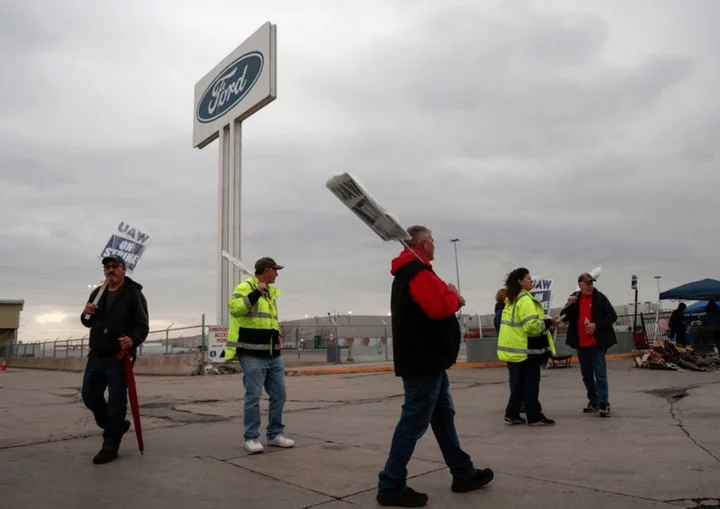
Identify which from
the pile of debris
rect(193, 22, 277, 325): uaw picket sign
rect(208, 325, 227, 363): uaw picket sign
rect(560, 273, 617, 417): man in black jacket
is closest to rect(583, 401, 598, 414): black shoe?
rect(560, 273, 617, 417): man in black jacket

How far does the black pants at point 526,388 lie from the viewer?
621 cm

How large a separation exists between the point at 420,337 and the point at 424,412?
463 millimetres

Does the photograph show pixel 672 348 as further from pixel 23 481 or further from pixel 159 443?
pixel 23 481

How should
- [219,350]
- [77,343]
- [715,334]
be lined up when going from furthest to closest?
[77,343], [219,350], [715,334]

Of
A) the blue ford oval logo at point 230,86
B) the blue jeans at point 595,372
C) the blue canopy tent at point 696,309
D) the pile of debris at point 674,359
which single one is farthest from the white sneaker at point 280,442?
the blue canopy tent at point 696,309

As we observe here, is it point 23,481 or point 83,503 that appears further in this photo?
point 23,481

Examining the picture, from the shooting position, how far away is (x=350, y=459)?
4688 millimetres

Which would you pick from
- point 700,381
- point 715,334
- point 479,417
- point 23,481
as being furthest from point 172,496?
point 715,334

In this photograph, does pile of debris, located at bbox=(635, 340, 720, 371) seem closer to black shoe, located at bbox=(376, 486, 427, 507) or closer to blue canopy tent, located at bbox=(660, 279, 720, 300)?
blue canopy tent, located at bbox=(660, 279, 720, 300)

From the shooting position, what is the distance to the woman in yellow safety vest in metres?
6.25

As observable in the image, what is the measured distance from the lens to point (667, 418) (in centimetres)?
646

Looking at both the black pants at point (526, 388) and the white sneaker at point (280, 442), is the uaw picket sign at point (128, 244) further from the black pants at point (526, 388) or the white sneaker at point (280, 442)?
the black pants at point (526, 388)

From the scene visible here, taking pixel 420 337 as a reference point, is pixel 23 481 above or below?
below

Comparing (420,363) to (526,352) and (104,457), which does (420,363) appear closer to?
(104,457)
